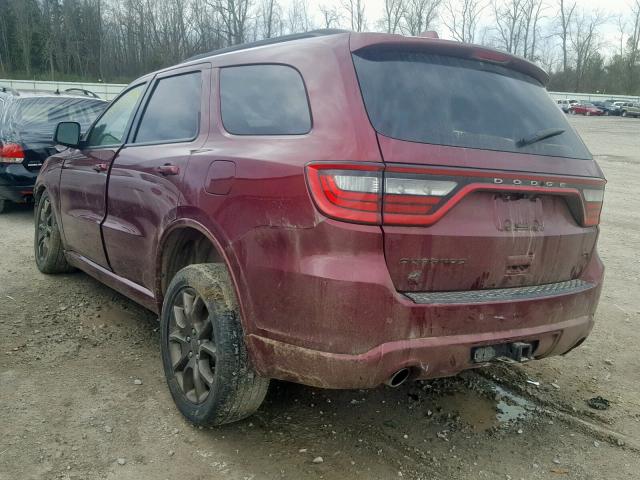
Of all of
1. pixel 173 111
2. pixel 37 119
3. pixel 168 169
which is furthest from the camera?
pixel 37 119

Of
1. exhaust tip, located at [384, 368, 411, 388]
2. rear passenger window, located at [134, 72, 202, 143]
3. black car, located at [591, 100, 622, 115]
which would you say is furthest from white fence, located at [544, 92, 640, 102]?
exhaust tip, located at [384, 368, 411, 388]

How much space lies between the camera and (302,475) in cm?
256

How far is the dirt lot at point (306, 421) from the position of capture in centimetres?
263

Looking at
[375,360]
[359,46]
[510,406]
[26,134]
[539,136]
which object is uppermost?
[359,46]

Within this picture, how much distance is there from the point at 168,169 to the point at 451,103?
60.5 inches

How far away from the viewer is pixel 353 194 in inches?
87.0

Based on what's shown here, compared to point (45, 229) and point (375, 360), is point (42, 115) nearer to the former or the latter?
point (45, 229)

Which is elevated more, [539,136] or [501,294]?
[539,136]

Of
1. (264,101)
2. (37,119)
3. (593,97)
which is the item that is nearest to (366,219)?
(264,101)

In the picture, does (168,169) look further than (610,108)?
No

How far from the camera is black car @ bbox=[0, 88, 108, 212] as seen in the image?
299 inches

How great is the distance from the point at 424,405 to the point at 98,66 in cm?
7076

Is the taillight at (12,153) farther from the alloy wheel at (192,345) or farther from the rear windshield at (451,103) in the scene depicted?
the rear windshield at (451,103)

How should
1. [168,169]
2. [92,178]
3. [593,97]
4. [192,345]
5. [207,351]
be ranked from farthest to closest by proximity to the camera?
[593,97] < [92,178] < [168,169] < [192,345] < [207,351]
